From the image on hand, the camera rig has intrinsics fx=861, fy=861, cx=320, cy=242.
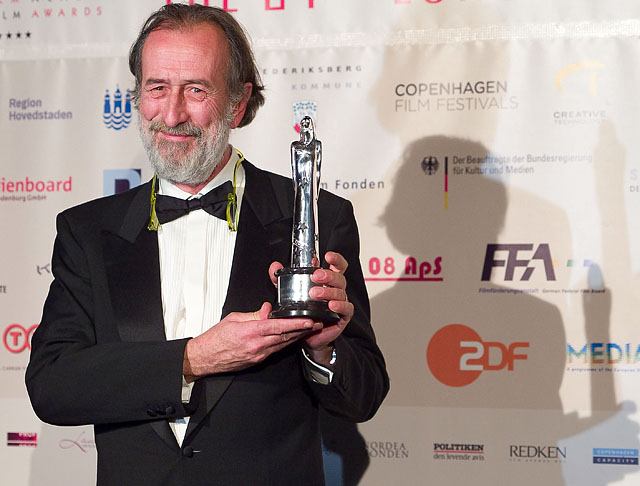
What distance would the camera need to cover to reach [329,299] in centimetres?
175

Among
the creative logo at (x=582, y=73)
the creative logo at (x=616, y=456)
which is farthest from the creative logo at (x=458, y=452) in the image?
the creative logo at (x=582, y=73)

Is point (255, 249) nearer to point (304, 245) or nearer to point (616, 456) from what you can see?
point (304, 245)

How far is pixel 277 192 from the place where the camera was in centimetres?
222

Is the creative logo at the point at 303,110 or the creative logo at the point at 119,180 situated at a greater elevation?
the creative logo at the point at 303,110

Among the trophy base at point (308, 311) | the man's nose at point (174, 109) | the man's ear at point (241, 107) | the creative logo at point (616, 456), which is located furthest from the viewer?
the creative logo at point (616, 456)

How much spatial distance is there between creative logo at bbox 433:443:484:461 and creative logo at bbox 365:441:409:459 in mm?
124

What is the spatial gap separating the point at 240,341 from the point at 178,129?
650 mm

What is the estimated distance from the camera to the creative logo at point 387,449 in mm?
3369

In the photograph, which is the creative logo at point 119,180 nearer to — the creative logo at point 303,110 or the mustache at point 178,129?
the creative logo at point 303,110

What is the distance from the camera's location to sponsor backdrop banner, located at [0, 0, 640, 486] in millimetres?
3262

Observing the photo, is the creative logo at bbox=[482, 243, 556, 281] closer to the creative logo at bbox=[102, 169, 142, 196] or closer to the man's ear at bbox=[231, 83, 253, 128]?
Answer: the man's ear at bbox=[231, 83, 253, 128]

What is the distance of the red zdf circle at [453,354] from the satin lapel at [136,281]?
61.5 inches

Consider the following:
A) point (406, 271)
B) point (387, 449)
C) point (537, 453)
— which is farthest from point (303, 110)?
point (537, 453)

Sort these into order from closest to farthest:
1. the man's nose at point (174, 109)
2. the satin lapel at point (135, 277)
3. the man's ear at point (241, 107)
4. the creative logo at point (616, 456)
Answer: the satin lapel at point (135, 277)
the man's nose at point (174, 109)
the man's ear at point (241, 107)
the creative logo at point (616, 456)
